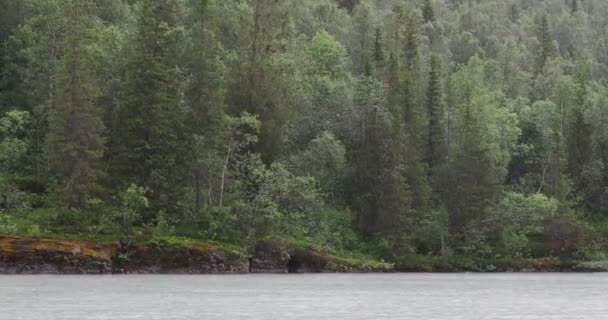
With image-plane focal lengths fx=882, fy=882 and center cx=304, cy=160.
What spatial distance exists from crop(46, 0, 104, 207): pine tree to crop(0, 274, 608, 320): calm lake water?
37.6ft

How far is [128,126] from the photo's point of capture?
76875mm

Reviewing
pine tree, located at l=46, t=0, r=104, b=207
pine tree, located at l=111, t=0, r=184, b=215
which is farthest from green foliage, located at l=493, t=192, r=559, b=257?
pine tree, located at l=46, t=0, r=104, b=207

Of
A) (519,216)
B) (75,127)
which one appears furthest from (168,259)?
(519,216)

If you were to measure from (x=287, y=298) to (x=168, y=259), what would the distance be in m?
28.0

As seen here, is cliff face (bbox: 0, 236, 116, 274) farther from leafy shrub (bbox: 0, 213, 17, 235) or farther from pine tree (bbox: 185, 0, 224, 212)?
pine tree (bbox: 185, 0, 224, 212)

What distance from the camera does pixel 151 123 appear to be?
7738 centimetres

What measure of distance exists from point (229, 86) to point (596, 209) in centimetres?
5095

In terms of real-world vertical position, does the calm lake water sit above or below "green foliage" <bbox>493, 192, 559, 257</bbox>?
below

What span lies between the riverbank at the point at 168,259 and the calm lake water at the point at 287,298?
528 cm

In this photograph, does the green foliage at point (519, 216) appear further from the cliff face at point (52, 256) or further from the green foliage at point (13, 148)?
the green foliage at point (13, 148)

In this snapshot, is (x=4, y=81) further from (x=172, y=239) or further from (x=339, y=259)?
(x=339, y=259)

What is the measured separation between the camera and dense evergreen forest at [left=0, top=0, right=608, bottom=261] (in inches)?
2968

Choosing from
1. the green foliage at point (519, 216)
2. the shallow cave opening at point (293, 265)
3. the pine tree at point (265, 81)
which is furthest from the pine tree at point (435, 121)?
the shallow cave opening at point (293, 265)

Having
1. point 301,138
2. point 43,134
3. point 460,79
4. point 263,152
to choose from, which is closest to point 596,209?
Result: point 460,79
